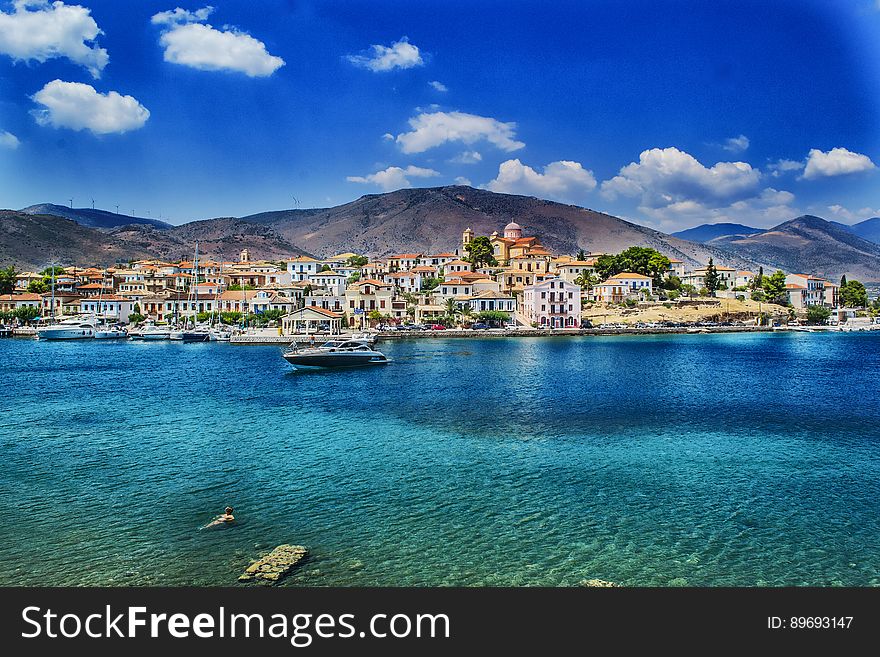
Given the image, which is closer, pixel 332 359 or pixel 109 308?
pixel 332 359

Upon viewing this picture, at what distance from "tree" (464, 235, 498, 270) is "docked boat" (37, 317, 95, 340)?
132 ft

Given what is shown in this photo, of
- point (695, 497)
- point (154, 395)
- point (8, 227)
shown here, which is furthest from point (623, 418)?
point (8, 227)

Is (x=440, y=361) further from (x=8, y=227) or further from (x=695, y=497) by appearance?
(x=8, y=227)

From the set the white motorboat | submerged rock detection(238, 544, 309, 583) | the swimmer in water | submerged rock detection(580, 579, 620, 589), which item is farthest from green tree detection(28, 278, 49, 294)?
submerged rock detection(580, 579, 620, 589)

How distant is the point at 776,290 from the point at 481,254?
3400 centimetres

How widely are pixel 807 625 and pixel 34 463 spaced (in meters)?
13.6

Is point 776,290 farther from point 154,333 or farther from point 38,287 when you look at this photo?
point 38,287

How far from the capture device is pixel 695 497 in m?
11.0

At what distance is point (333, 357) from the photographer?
3120cm

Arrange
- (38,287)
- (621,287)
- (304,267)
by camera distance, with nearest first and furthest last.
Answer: (621,287), (38,287), (304,267)

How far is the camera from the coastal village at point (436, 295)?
195ft

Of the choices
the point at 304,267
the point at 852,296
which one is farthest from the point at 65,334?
the point at 852,296

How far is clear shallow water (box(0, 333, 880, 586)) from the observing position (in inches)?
330

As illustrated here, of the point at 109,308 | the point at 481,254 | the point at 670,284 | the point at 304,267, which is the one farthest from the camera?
the point at 304,267
